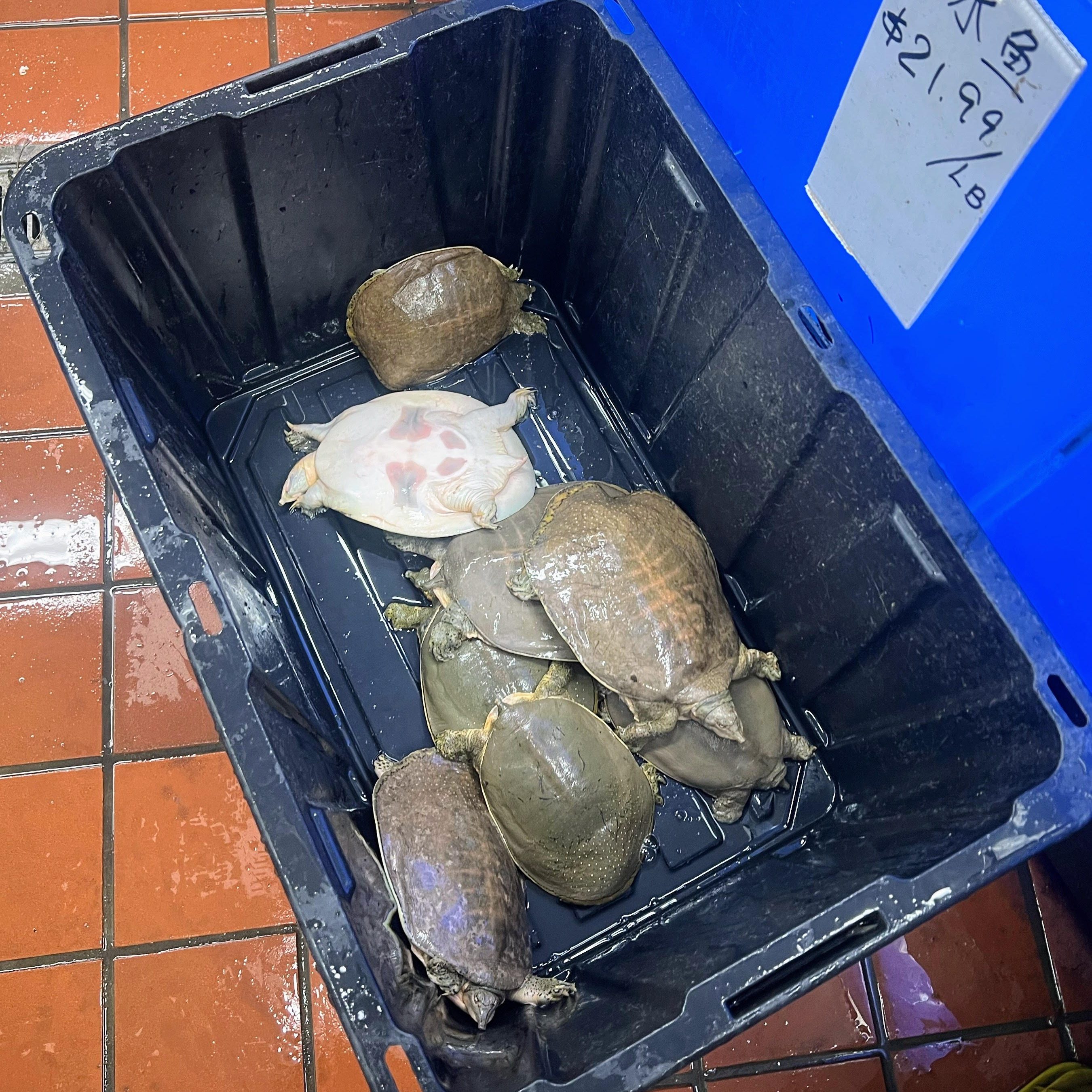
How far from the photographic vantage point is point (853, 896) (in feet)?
3.36

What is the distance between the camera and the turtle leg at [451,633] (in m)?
1.48

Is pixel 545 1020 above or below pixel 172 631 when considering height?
above

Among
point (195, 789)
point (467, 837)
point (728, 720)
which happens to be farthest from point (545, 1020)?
point (195, 789)

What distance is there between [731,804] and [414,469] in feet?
2.62

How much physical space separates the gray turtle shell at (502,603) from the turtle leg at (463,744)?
0.15 m

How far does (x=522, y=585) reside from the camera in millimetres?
1418

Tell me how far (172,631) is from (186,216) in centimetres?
82

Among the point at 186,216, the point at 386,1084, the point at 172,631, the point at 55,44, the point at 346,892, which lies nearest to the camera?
the point at 386,1084

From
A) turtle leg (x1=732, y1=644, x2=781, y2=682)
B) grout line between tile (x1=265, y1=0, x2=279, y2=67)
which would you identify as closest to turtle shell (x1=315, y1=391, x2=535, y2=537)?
turtle leg (x1=732, y1=644, x2=781, y2=682)

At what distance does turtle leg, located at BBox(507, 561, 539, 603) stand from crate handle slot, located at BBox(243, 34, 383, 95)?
0.81 m

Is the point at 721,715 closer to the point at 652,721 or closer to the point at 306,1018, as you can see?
the point at 652,721

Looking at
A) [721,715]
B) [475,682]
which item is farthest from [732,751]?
[475,682]

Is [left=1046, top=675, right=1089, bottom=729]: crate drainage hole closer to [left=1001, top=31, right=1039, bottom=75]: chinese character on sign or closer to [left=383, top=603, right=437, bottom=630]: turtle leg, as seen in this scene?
[left=1001, top=31, right=1039, bottom=75]: chinese character on sign

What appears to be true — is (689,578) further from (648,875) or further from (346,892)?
(346,892)
